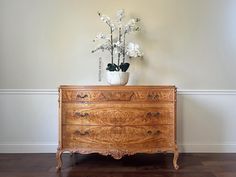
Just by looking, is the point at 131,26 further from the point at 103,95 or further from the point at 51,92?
the point at 51,92

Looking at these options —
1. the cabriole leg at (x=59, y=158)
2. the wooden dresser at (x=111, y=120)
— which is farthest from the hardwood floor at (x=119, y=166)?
the wooden dresser at (x=111, y=120)

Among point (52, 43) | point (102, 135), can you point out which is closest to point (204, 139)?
point (102, 135)

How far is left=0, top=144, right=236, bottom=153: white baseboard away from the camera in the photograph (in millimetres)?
3057

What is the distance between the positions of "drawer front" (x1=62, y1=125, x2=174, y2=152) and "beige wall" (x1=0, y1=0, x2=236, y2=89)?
30.2 inches

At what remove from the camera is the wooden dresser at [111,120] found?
249cm

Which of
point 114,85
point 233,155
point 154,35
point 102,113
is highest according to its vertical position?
point 154,35

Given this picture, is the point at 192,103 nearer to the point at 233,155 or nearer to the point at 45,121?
the point at 233,155

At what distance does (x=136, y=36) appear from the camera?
3070 millimetres

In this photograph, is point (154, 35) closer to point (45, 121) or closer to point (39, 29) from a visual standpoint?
point (39, 29)

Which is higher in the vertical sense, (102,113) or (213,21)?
(213,21)

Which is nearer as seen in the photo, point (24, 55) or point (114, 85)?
point (114, 85)

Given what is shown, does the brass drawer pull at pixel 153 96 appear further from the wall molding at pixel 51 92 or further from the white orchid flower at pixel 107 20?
the white orchid flower at pixel 107 20

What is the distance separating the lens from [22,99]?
3074 millimetres

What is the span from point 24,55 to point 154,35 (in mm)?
1629
